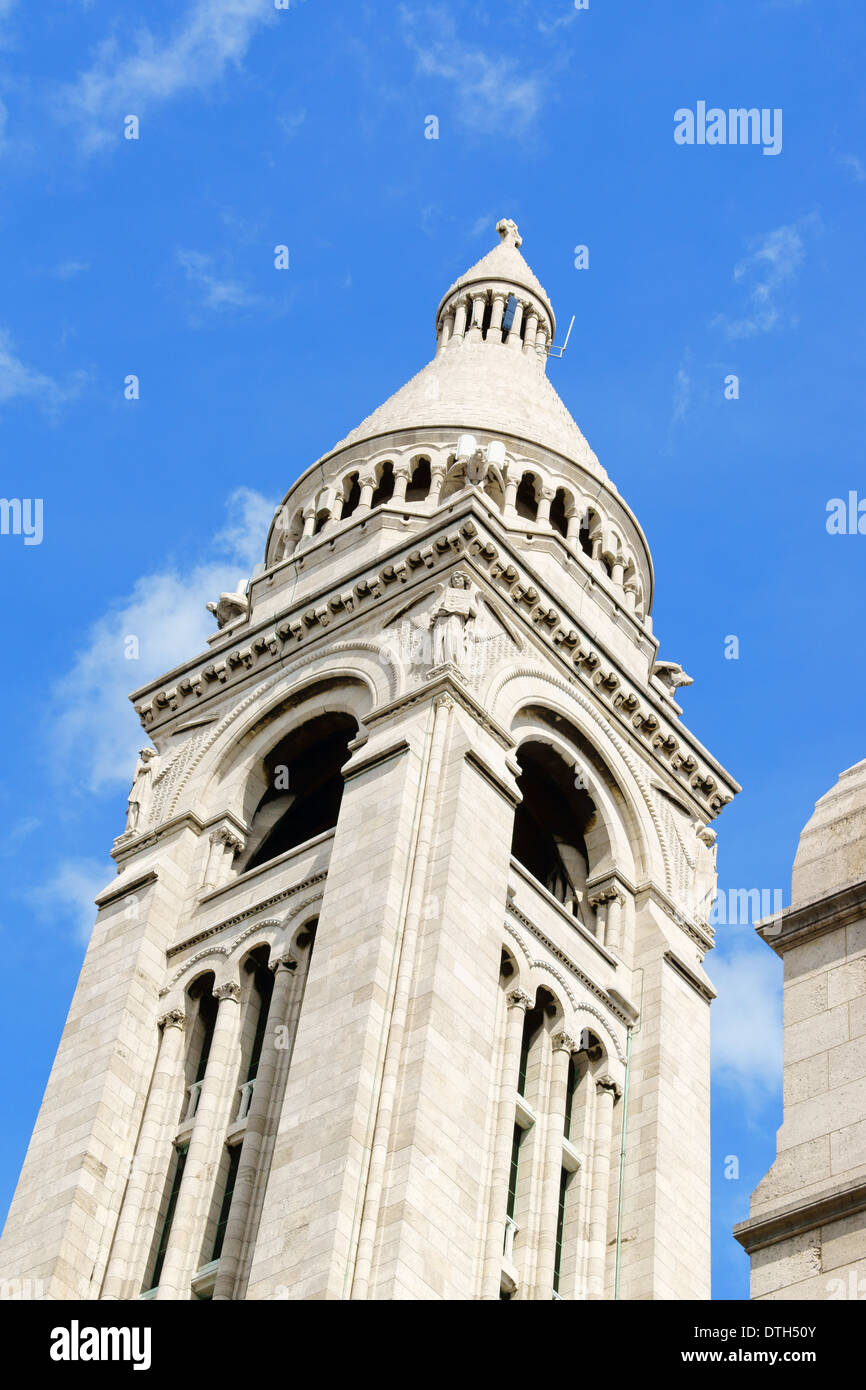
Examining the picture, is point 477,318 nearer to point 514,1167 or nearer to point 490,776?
point 490,776

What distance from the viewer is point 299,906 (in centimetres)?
4397

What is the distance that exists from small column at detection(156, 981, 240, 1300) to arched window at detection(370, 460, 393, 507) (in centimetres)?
1504

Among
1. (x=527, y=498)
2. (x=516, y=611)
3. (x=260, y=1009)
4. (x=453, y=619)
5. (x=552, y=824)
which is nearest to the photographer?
(x=260, y=1009)

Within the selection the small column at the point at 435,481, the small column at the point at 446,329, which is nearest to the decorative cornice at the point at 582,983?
the small column at the point at 435,481

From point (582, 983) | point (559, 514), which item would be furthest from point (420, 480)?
point (582, 983)

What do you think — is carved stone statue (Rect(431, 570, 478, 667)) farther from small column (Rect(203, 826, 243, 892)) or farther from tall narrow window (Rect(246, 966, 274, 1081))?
tall narrow window (Rect(246, 966, 274, 1081))

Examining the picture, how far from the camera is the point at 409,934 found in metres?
40.6

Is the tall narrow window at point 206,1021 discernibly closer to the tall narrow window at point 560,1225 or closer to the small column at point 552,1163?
the small column at point 552,1163

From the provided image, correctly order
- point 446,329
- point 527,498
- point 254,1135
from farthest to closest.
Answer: point 446,329 < point 527,498 < point 254,1135

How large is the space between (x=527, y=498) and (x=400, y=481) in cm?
321

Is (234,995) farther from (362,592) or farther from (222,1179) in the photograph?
(362,592)

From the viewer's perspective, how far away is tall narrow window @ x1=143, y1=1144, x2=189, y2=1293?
40.6 metres

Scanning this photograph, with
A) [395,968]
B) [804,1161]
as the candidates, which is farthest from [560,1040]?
[804,1161]

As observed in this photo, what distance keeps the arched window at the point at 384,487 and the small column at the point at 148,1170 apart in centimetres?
1523
